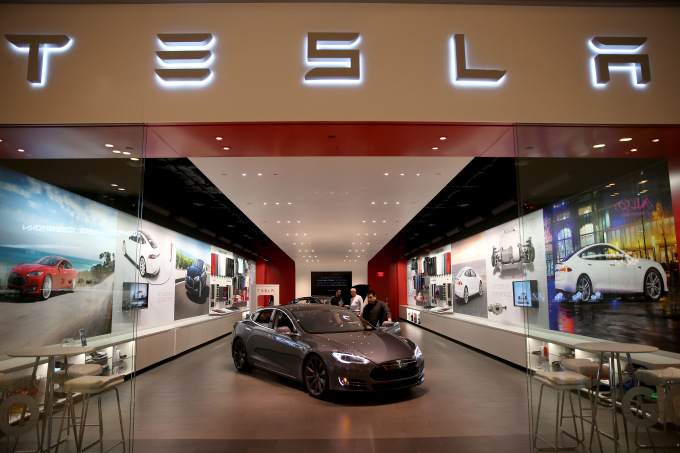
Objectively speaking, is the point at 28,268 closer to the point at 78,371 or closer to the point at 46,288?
the point at 46,288

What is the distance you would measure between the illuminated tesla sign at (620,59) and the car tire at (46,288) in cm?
608

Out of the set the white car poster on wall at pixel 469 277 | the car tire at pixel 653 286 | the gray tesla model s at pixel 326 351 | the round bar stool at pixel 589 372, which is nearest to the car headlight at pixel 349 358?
the gray tesla model s at pixel 326 351

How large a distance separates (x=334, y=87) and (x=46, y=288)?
402 centimetres

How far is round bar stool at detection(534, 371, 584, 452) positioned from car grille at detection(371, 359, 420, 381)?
201 cm

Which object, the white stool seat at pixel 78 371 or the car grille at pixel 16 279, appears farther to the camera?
the car grille at pixel 16 279

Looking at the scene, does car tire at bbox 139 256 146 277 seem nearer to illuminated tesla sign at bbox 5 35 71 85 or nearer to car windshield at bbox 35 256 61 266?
car windshield at bbox 35 256 61 266

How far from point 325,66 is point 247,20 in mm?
847

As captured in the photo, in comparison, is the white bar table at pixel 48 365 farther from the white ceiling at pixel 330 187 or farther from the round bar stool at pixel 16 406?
the white ceiling at pixel 330 187

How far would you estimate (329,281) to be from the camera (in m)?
27.0

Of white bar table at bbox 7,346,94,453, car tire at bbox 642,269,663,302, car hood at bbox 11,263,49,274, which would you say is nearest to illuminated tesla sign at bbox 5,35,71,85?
car hood at bbox 11,263,49,274

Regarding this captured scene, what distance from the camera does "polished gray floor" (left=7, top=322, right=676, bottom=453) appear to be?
3.96m

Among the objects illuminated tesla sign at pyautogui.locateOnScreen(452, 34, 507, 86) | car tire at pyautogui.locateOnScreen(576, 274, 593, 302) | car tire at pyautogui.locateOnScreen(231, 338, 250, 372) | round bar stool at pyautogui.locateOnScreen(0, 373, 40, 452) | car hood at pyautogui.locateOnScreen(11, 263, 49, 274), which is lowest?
car tire at pyautogui.locateOnScreen(231, 338, 250, 372)

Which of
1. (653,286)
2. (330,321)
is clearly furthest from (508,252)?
(330,321)

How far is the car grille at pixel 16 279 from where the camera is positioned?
4.48 m
